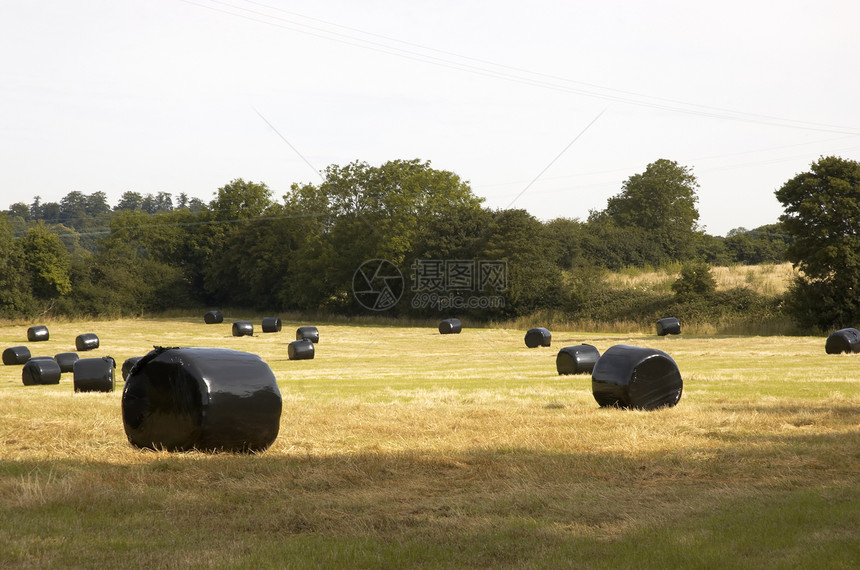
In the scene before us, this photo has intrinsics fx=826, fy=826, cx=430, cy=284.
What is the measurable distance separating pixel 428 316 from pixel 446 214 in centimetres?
907

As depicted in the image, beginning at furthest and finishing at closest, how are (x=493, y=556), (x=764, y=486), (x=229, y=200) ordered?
1. (x=229, y=200)
2. (x=764, y=486)
3. (x=493, y=556)

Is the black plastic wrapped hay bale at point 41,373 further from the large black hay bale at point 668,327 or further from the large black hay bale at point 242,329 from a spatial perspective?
the large black hay bale at point 668,327

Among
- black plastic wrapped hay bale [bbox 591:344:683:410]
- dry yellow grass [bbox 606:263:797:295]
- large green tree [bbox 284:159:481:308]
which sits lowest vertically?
black plastic wrapped hay bale [bbox 591:344:683:410]

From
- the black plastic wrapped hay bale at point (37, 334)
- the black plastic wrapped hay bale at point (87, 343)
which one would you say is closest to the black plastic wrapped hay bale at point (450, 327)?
the black plastic wrapped hay bale at point (87, 343)

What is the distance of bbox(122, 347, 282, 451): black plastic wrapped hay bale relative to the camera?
10.8 meters

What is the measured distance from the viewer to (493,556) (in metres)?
6.82

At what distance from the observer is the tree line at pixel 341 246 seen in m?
66.9

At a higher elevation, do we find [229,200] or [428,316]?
[229,200]

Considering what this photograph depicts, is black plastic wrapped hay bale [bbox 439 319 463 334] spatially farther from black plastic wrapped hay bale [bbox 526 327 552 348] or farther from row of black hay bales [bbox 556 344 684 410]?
row of black hay bales [bbox 556 344 684 410]

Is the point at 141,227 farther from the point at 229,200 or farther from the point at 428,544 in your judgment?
the point at 428,544

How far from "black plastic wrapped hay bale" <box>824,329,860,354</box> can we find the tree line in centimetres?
2916

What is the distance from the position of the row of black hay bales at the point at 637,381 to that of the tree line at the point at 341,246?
4431 cm

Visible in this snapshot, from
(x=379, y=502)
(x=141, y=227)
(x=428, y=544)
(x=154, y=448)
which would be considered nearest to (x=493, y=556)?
(x=428, y=544)

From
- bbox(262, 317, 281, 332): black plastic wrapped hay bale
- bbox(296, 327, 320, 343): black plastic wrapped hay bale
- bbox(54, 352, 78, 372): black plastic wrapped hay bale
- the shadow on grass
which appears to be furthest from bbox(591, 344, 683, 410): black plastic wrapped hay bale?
bbox(262, 317, 281, 332): black plastic wrapped hay bale
